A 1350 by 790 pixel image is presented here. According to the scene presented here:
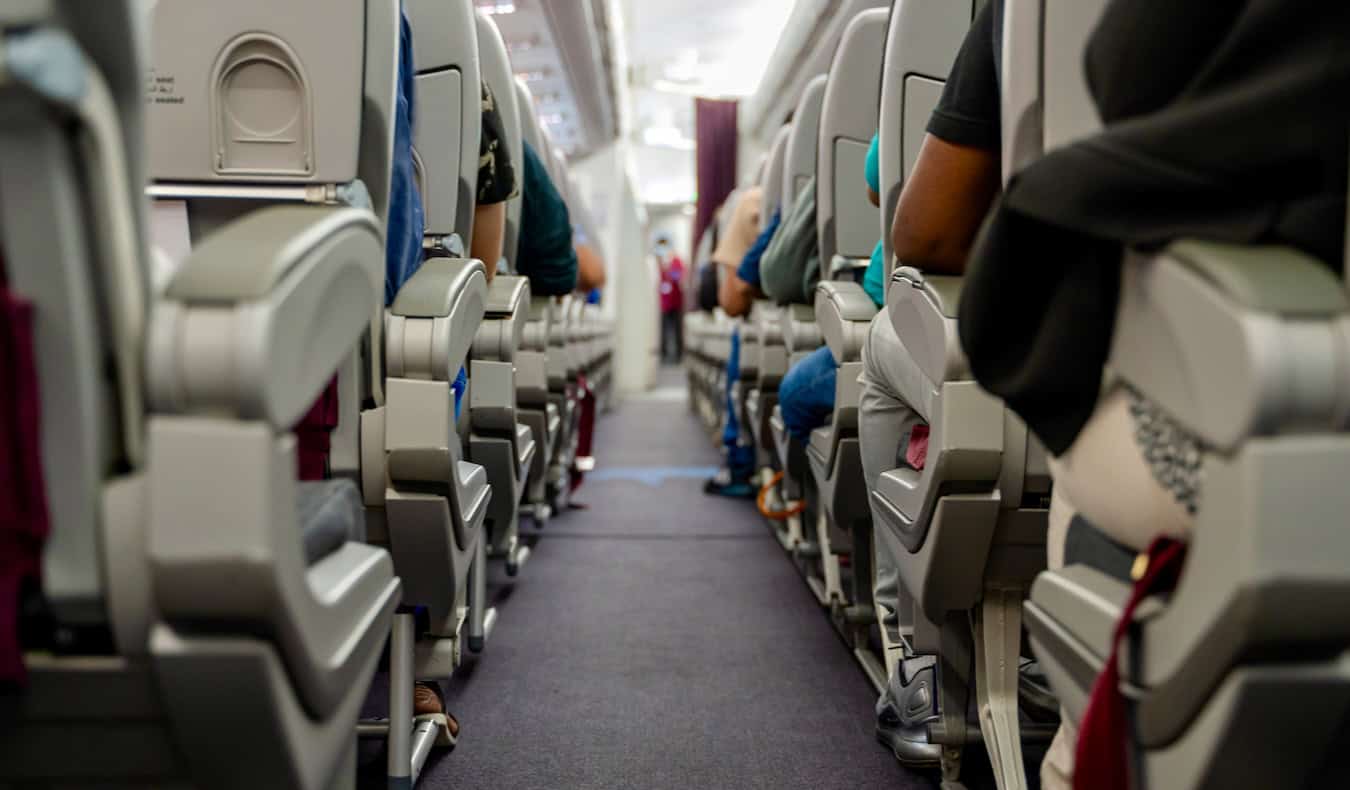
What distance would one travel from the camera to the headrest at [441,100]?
1776 millimetres

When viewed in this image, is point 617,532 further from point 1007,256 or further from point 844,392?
point 1007,256

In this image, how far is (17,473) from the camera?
0.67m

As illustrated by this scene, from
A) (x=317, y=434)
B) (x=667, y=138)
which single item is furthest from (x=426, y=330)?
(x=667, y=138)

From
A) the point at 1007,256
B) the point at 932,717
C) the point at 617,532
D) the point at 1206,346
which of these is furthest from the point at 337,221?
the point at 617,532

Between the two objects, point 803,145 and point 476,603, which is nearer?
point 476,603

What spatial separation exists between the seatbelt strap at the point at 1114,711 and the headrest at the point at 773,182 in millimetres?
3015

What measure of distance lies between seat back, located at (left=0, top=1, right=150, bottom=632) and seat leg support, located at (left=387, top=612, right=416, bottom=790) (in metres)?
0.81

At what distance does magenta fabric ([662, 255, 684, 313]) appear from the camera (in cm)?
1694

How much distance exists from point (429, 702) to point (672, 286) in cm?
1552

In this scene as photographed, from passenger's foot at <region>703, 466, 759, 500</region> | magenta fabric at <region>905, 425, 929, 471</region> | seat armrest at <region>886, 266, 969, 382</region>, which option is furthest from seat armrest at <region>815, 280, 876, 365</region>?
passenger's foot at <region>703, 466, 759, 500</region>

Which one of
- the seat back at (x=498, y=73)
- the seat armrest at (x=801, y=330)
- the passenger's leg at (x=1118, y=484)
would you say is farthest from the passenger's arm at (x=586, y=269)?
the passenger's leg at (x=1118, y=484)

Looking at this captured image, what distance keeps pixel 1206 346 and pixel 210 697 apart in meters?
0.82

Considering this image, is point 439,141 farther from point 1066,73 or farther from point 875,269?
point 1066,73

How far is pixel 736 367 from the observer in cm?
429
